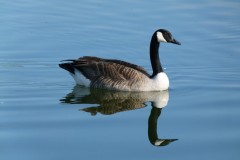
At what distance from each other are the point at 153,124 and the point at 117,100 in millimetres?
1979

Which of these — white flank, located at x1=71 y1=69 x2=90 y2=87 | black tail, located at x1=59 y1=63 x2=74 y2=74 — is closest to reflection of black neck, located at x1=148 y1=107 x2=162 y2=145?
white flank, located at x1=71 y1=69 x2=90 y2=87

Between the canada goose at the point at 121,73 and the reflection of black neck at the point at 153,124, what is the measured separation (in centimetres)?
131

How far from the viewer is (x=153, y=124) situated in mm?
13664

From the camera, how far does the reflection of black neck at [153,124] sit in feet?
41.9

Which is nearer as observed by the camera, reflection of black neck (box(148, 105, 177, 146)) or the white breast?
reflection of black neck (box(148, 105, 177, 146))

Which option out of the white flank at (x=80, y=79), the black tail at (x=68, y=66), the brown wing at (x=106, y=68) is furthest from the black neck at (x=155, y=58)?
the black tail at (x=68, y=66)

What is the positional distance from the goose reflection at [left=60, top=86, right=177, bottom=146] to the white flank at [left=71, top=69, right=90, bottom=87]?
0.41ft

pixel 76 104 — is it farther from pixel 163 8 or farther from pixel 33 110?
pixel 163 8

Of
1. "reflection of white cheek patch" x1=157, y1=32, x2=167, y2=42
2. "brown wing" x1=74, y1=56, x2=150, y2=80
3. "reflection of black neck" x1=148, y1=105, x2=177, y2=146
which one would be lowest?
"reflection of black neck" x1=148, y1=105, x2=177, y2=146

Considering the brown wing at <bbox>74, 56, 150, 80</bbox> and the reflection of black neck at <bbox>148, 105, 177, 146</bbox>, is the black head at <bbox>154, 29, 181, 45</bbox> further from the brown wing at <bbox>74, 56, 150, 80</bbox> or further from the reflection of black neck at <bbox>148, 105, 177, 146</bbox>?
the reflection of black neck at <bbox>148, 105, 177, 146</bbox>

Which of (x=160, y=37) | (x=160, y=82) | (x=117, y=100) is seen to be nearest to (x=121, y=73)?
(x=117, y=100)

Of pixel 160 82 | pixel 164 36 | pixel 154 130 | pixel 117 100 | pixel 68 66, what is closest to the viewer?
pixel 154 130

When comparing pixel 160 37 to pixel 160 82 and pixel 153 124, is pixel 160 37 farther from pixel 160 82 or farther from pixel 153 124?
pixel 153 124

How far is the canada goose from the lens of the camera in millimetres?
15859
